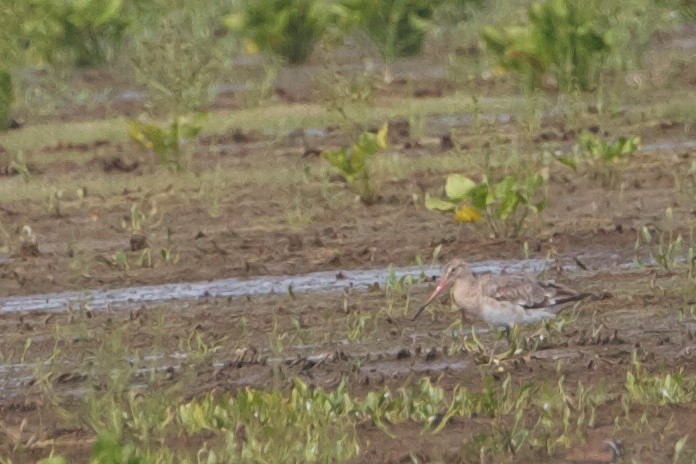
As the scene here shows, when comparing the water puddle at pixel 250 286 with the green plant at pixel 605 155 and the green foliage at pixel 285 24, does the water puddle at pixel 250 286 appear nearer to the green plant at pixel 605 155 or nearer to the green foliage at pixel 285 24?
the green plant at pixel 605 155

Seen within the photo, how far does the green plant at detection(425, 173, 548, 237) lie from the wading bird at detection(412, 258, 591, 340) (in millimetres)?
1162

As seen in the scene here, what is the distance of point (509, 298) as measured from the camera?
26.6ft

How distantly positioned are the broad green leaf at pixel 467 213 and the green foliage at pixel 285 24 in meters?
6.20

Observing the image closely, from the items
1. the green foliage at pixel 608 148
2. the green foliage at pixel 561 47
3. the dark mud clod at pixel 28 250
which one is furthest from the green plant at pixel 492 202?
the green foliage at pixel 561 47

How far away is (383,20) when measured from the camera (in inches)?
624

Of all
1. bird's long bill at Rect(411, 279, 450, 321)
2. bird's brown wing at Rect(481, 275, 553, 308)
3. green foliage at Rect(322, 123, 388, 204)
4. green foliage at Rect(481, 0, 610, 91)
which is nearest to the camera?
bird's brown wing at Rect(481, 275, 553, 308)

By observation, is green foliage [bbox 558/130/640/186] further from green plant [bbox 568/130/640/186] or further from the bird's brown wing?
the bird's brown wing

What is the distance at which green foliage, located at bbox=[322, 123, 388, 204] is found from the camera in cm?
1059

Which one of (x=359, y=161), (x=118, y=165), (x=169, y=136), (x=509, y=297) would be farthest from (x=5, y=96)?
(x=509, y=297)

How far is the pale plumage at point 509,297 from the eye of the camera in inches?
318

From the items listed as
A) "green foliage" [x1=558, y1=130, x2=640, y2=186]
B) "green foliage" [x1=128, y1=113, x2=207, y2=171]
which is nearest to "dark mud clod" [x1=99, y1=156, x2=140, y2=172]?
"green foliage" [x1=128, y1=113, x2=207, y2=171]

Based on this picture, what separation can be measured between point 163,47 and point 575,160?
3.86m

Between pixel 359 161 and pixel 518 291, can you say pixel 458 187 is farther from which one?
pixel 518 291

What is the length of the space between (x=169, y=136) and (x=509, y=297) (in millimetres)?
3995
